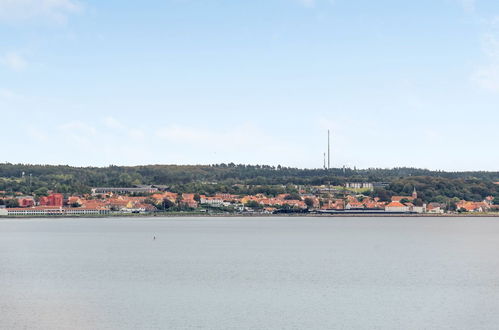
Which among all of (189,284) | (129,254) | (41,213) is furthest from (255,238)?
(41,213)

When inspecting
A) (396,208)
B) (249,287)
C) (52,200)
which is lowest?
(249,287)

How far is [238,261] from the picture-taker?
64188 millimetres

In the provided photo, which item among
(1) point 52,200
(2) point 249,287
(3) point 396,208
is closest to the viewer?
(2) point 249,287

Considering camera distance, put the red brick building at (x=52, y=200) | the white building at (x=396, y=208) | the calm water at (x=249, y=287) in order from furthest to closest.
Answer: the white building at (x=396, y=208) < the red brick building at (x=52, y=200) < the calm water at (x=249, y=287)

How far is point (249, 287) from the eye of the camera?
47.2 meters

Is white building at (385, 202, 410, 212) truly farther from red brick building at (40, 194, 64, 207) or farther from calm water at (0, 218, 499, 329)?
calm water at (0, 218, 499, 329)

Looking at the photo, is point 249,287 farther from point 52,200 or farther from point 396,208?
point 396,208

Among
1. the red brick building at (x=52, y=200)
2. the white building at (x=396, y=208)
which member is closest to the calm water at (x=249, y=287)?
the red brick building at (x=52, y=200)

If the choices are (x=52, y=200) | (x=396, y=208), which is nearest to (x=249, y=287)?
(x=52, y=200)

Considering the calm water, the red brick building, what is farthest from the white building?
the calm water

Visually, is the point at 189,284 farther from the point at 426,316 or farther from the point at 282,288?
the point at 426,316

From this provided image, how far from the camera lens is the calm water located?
121 ft

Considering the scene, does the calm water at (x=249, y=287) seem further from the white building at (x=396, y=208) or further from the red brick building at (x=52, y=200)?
the white building at (x=396, y=208)

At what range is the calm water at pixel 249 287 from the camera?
36.9m
